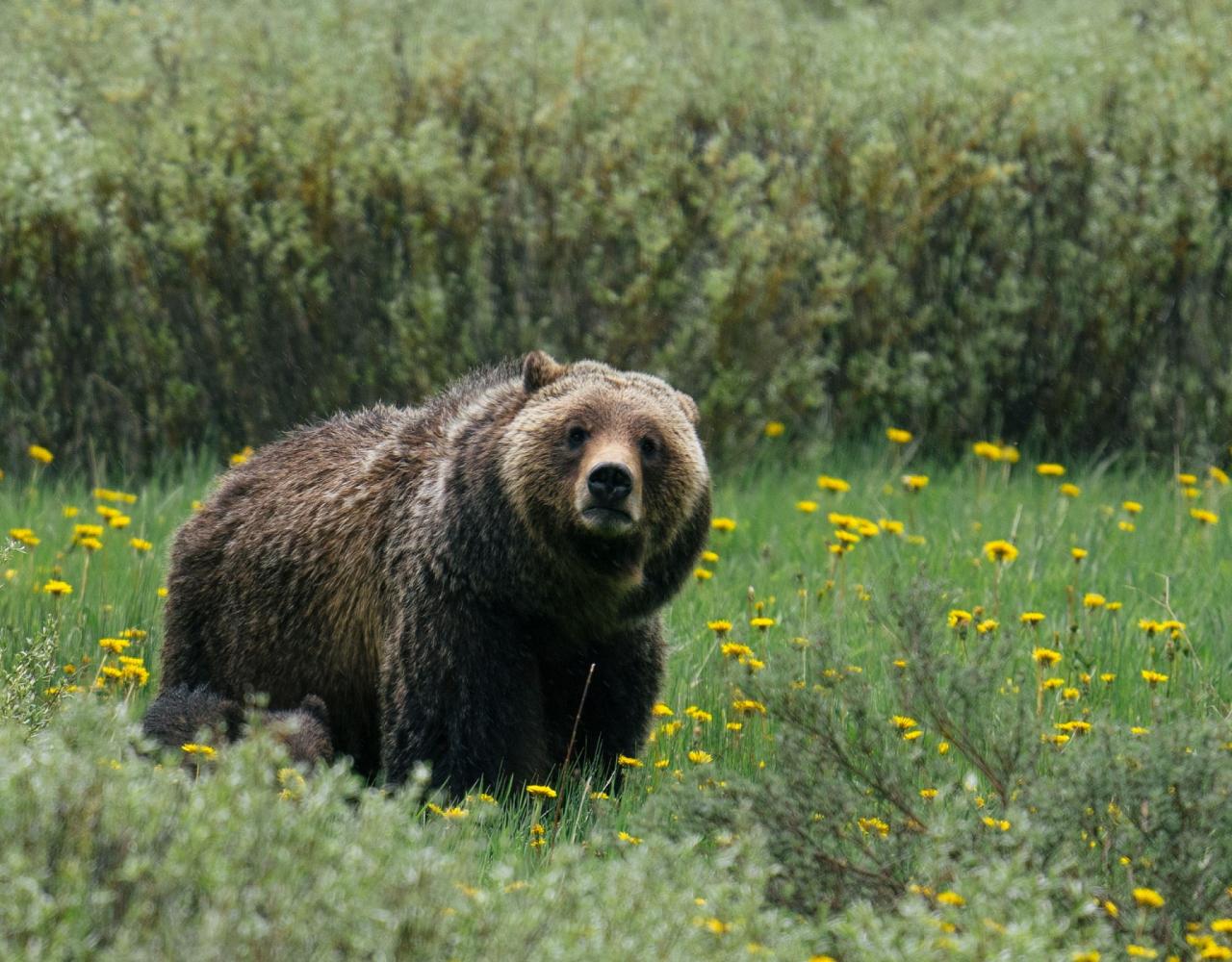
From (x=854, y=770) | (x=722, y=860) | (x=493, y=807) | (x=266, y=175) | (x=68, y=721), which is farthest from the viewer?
(x=266, y=175)

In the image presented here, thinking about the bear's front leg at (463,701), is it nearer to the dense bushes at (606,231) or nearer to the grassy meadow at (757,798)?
the grassy meadow at (757,798)

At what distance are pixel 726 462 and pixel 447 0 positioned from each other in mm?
7088

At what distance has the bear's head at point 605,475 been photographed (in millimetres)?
4859

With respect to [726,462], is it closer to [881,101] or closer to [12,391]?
[881,101]

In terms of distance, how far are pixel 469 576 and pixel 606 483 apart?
0.53 metres

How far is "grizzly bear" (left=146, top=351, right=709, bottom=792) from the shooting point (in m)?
5.05

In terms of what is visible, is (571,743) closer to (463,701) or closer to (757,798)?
(463,701)

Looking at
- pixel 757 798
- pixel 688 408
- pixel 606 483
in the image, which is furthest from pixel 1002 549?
pixel 757 798

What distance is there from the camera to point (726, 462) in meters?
9.17

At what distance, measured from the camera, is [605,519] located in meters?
4.85

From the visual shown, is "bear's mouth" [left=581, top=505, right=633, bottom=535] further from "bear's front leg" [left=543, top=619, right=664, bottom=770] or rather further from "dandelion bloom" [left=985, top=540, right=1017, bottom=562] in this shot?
"dandelion bloom" [left=985, top=540, right=1017, bottom=562]

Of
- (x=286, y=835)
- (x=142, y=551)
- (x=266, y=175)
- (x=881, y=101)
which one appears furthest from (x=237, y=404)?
(x=286, y=835)

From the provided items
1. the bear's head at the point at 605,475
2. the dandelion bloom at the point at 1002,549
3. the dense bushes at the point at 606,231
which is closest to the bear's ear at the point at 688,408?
the bear's head at the point at 605,475

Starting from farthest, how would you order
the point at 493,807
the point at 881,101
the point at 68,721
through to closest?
the point at 881,101 < the point at 493,807 < the point at 68,721
